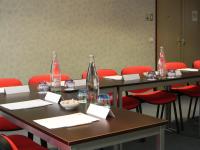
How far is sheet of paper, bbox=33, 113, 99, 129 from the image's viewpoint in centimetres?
173

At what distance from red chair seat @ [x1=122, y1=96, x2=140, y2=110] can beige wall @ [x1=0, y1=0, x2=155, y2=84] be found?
1.63 meters

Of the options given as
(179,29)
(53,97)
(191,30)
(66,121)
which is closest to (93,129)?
(66,121)

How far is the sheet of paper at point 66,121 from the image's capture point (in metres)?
1.73

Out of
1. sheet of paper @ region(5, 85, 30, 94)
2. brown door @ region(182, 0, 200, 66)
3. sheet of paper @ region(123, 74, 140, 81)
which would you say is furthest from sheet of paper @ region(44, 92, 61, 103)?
brown door @ region(182, 0, 200, 66)

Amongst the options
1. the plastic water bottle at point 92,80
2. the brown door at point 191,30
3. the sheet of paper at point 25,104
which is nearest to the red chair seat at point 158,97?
the plastic water bottle at point 92,80

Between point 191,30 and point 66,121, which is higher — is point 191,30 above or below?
above

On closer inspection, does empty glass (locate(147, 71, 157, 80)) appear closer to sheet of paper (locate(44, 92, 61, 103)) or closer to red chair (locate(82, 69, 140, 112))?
red chair (locate(82, 69, 140, 112))

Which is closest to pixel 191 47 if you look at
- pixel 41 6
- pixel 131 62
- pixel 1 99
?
pixel 131 62

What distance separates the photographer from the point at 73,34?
16.9 ft

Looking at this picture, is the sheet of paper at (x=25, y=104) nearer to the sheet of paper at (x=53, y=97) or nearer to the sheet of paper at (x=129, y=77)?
the sheet of paper at (x=53, y=97)

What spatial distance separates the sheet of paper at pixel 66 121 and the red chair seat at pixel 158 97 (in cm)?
206

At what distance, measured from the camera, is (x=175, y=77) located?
11.2 ft

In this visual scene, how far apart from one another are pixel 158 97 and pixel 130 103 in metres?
0.50

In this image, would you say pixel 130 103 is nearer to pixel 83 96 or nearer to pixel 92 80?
pixel 92 80
